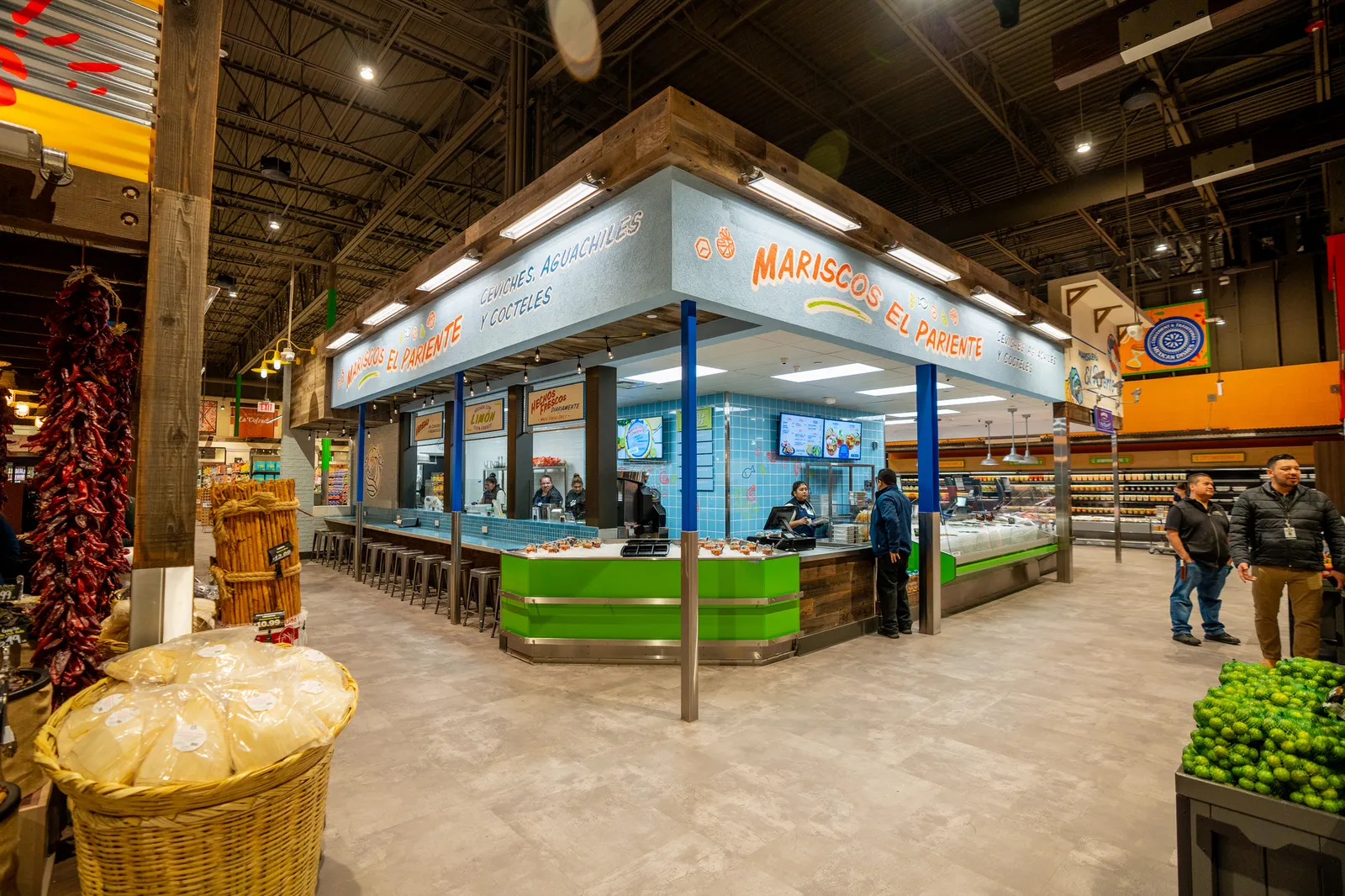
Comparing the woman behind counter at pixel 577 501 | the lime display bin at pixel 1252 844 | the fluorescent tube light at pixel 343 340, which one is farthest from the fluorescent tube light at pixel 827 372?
the lime display bin at pixel 1252 844

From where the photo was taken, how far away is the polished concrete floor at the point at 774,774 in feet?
8.11

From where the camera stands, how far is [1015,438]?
18.2 meters

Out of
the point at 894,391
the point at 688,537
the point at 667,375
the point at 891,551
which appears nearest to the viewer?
the point at 688,537

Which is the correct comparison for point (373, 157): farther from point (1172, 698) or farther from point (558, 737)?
point (1172, 698)

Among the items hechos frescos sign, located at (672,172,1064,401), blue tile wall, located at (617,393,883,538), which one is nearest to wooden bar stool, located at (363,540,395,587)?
blue tile wall, located at (617,393,883,538)

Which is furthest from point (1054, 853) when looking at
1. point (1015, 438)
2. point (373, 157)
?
point (1015, 438)

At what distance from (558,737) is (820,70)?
816 cm

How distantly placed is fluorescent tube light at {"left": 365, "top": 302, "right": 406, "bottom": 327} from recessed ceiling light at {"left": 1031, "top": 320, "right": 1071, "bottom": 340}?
8.14 meters

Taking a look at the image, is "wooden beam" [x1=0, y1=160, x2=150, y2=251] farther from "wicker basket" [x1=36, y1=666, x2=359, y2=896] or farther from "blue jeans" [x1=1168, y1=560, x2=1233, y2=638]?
"blue jeans" [x1=1168, y1=560, x2=1233, y2=638]

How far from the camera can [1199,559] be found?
6.03 meters

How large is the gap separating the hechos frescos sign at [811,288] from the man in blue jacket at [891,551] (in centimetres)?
147

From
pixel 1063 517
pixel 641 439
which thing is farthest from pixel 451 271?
pixel 1063 517

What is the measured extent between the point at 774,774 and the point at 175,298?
3431 mm

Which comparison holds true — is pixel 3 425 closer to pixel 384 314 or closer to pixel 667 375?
pixel 384 314
